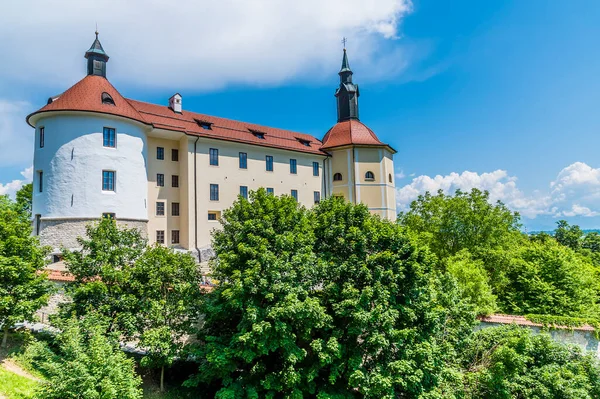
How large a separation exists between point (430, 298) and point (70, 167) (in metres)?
22.6

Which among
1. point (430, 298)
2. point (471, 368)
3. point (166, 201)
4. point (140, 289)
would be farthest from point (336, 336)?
point (166, 201)

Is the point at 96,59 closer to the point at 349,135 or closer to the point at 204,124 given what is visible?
the point at 204,124

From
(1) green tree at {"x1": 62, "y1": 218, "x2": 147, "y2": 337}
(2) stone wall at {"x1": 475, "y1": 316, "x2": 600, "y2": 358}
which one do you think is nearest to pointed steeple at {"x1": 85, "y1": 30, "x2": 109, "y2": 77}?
(1) green tree at {"x1": 62, "y1": 218, "x2": 147, "y2": 337}

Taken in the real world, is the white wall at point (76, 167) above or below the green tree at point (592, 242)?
above

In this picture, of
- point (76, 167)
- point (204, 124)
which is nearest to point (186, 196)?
point (204, 124)

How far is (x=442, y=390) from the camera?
1338 centimetres

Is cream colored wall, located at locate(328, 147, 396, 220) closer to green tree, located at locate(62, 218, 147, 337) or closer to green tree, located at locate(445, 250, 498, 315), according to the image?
green tree, located at locate(445, 250, 498, 315)

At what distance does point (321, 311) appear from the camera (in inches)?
473

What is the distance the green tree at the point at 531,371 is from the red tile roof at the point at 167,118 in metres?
23.1

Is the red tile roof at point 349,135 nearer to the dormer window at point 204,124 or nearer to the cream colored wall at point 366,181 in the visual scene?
the cream colored wall at point 366,181

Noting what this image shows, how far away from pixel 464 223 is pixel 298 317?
63.7ft

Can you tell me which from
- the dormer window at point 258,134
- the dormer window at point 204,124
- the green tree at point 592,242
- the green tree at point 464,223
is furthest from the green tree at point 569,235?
the dormer window at point 204,124

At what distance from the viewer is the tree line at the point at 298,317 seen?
1190 cm

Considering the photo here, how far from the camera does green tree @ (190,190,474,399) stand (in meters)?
11.8
